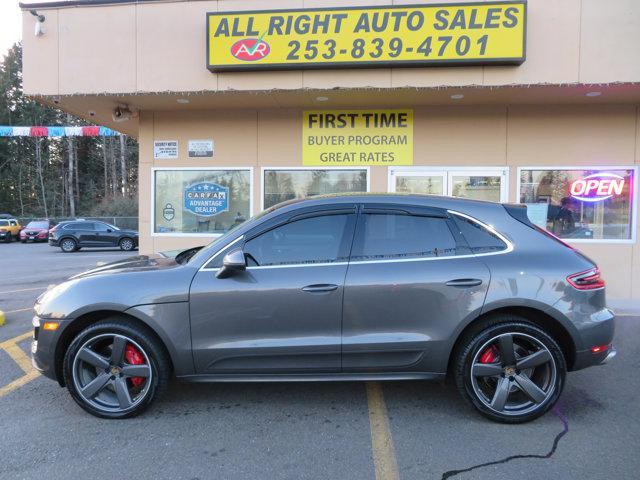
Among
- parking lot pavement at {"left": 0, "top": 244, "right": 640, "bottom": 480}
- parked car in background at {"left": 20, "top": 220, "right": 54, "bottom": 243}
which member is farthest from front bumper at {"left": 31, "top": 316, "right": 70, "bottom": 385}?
parked car in background at {"left": 20, "top": 220, "right": 54, "bottom": 243}

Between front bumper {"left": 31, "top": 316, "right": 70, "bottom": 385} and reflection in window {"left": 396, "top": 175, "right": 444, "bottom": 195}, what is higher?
reflection in window {"left": 396, "top": 175, "right": 444, "bottom": 195}

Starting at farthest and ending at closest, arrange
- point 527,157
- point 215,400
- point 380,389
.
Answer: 1. point 527,157
2. point 380,389
3. point 215,400

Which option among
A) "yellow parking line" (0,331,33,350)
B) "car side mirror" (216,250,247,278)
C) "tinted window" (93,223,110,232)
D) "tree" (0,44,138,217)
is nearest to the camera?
"car side mirror" (216,250,247,278)

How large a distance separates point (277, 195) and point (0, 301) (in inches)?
207

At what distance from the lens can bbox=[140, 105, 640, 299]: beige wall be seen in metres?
8.09

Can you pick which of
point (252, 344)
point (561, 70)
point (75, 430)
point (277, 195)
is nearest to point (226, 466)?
point (252, 344)

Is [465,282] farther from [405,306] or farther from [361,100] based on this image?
[361,100]

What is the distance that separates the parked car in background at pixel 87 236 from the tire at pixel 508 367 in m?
21.2

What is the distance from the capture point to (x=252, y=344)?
3557 mm

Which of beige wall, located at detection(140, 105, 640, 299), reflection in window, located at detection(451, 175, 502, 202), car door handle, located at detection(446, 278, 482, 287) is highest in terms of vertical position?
beige wall, located at detection(140, 105, 640, 299)

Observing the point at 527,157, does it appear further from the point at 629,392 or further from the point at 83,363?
the point at 83,363

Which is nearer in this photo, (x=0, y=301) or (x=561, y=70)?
(x=561, y=70)

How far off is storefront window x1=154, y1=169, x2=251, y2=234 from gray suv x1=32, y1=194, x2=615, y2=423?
17.0ft

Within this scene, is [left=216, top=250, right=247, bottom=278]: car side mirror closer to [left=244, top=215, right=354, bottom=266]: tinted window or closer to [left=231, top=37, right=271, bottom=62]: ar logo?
[left=244, top=215, right=354, bottom=266]: tinted window
